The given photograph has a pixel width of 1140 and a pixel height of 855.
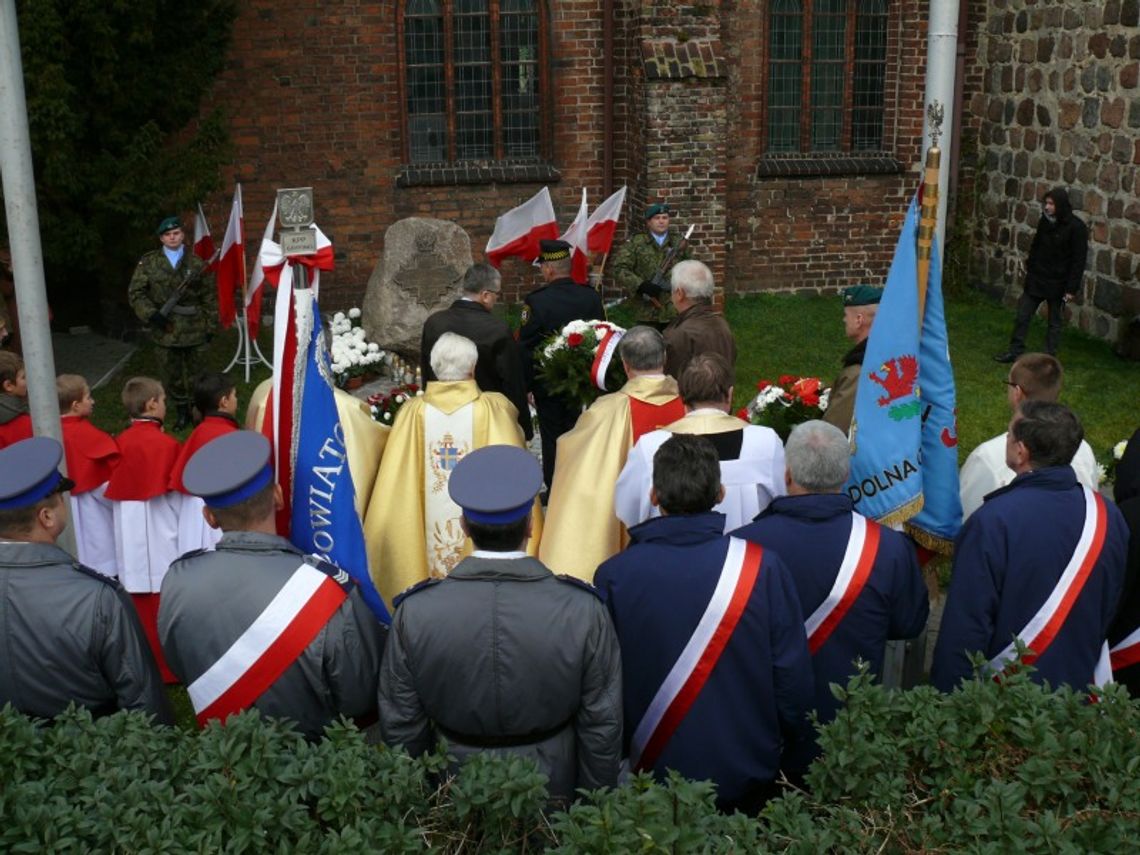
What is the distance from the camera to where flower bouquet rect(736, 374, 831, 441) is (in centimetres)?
731

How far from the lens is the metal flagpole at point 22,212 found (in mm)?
4848

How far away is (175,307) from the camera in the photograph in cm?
1116

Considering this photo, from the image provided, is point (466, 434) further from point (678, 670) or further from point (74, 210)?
point (74, 210)

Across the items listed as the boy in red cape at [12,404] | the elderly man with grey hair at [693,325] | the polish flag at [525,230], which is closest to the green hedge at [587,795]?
the boy in red cape at [12,404]

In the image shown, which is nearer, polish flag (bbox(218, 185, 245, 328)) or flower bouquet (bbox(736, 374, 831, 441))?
flower bouquet (bbox(736, 374, 831, 441))

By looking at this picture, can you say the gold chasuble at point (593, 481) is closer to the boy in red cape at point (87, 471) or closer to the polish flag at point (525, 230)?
the boy in red cape at point (87, 471)

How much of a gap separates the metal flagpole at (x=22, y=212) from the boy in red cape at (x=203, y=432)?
4.08ft

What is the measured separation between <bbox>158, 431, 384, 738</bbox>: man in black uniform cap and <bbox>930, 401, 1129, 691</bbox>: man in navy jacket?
194 centimetres

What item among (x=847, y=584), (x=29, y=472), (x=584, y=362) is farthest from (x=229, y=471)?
(x=584, y=362)

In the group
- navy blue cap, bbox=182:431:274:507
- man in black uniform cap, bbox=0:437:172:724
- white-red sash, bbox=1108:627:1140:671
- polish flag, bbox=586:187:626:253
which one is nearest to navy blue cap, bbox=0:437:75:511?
man in black uniform cap, bbox=0:437:172:724

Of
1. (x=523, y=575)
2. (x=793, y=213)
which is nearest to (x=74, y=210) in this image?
(x=793, y=213)

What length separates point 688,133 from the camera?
570 inches

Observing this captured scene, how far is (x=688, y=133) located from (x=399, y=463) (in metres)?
9.23

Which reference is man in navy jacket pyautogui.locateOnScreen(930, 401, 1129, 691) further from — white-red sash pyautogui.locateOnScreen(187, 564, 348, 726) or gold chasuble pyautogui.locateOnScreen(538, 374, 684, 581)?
white-red sash pyautogui.locateOnScreen(187, 564, 348, 726)
